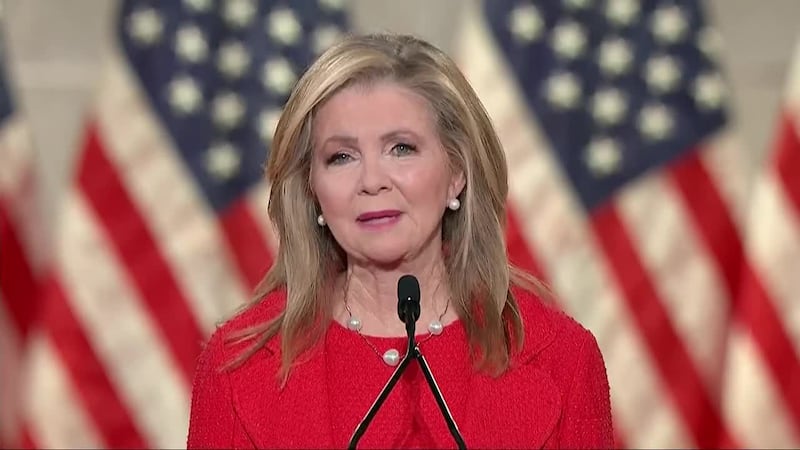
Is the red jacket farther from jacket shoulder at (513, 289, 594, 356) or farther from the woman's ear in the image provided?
the woman's ear

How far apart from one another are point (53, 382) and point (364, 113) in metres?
1.64

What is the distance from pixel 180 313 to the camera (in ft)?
10.6

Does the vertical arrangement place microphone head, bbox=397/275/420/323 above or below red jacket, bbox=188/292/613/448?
above

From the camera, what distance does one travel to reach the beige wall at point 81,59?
3.24 meters

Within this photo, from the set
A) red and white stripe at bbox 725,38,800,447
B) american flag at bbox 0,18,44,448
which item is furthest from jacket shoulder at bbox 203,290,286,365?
red and white stripe at bbox 725,38,800,447

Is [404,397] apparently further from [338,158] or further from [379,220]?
[338,158]

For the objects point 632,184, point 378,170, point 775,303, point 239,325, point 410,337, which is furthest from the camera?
point 632,184

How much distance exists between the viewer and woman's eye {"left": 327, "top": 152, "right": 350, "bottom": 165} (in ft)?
6.18

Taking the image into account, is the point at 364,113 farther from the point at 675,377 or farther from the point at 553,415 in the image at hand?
the point at 675,377

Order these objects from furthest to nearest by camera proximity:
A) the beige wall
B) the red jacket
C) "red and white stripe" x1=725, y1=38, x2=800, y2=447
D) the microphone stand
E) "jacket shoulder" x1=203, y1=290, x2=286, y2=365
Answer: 1. the beige wall
2. "red and white stripe" x1=725, y1=38, x2=800, y2=447
3. "jacket shoulder" x1=203, y1=290, x2=286, y2=365
4. the red jacket
5. the microphone stand

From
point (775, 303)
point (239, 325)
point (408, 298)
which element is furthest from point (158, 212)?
point (408, 298)

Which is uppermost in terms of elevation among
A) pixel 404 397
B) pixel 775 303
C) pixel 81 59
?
pixel 81 59

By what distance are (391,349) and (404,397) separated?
81mm

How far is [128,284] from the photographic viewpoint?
320cm
